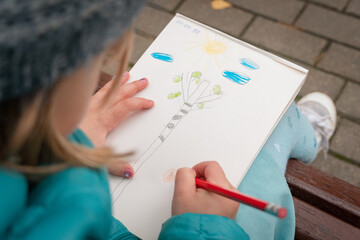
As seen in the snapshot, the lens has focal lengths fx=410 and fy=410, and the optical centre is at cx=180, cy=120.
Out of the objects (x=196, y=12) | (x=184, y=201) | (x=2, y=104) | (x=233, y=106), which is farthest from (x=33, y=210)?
(x=196, y=12)

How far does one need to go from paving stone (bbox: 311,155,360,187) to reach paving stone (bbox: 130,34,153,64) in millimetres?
839

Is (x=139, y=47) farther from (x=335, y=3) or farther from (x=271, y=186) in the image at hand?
(x=271, y=186)

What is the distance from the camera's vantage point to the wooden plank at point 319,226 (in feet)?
2.72

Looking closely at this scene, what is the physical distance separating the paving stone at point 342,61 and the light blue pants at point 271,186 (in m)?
0.79

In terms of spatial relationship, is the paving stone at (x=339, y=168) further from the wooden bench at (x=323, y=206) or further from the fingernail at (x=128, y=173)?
the fingernail at (x=128, y=173)

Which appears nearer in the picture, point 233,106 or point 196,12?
point 233,106

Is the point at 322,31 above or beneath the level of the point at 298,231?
above

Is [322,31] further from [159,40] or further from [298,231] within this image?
[298,231]

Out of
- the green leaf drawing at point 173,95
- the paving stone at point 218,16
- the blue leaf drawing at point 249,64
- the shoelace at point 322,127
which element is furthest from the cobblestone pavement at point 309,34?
the green leaf drawing at point 173,95

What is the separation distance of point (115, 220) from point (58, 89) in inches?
16.9

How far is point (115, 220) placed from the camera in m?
0.79

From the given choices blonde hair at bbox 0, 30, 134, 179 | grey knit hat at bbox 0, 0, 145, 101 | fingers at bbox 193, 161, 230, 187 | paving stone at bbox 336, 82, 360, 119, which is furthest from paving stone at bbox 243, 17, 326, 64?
grey knit hat at bbox 0, 0, 145, 101

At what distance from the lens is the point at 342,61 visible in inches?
68.4

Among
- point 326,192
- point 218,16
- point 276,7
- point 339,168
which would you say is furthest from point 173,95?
point 276,7
